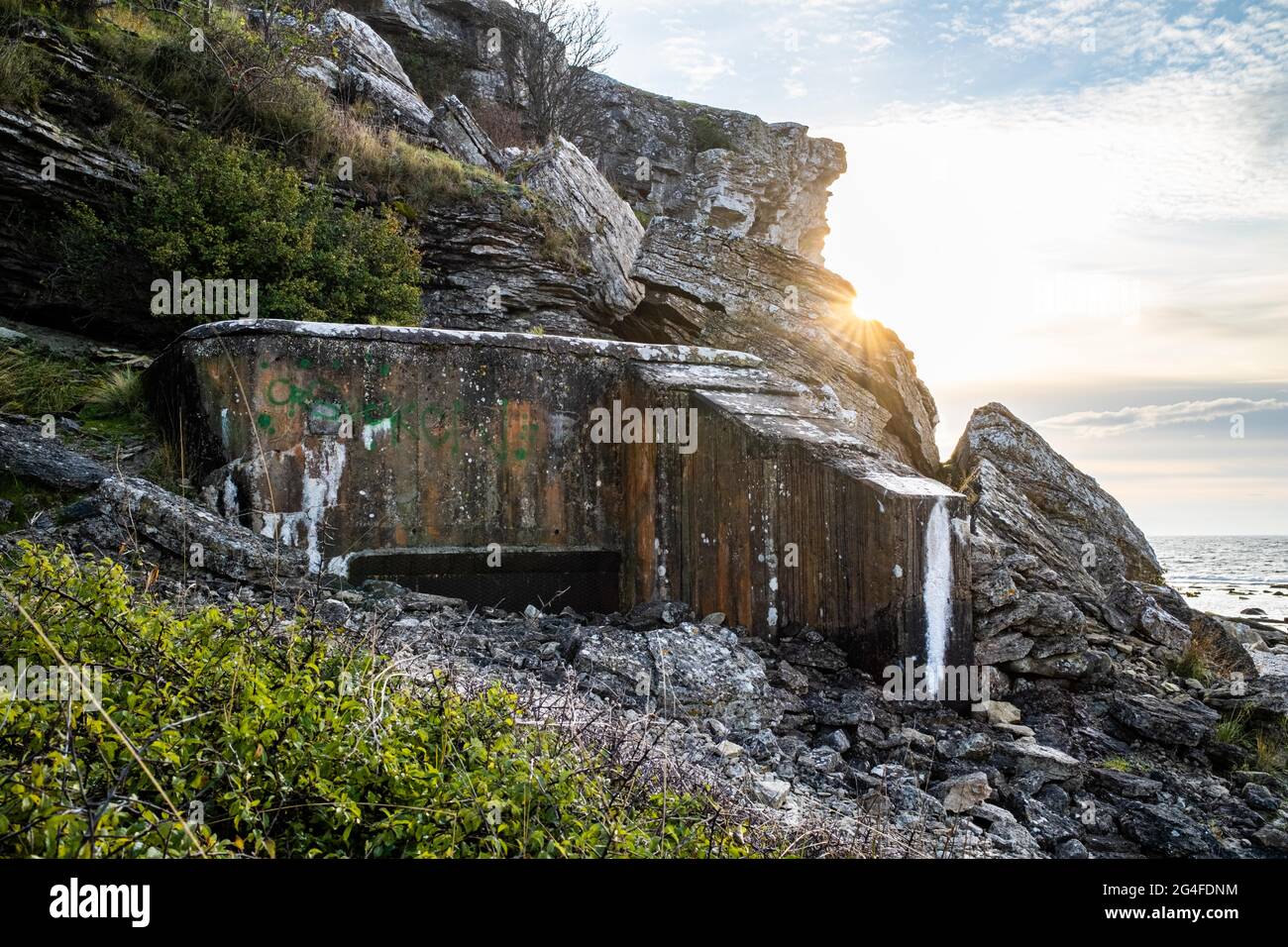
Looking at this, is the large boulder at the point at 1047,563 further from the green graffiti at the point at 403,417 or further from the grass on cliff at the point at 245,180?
the grass on cliff at the point at 245,180

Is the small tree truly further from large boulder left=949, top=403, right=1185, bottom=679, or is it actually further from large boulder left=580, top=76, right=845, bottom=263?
large boulder left=949, top=403, right=1185, bottom=679

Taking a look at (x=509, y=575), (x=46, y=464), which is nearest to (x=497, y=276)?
(x=509, y=575)

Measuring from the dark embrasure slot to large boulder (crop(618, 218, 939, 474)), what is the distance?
4.61m

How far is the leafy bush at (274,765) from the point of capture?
2326 millimetres

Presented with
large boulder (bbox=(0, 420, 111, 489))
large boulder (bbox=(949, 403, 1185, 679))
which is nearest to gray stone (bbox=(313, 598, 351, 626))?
large boulder (bbox=(0, 420, 111, 489))

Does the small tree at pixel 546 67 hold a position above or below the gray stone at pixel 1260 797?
above

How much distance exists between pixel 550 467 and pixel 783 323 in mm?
5508

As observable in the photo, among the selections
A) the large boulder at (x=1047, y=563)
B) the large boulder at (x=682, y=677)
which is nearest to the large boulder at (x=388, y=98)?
the large boulder at (x=1047, y=563)

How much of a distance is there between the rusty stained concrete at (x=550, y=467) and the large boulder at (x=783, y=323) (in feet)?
12.9

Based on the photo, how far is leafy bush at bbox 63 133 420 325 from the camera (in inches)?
340

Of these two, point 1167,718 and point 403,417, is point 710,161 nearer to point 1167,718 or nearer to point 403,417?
point 403,417

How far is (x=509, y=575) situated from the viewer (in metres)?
6.74

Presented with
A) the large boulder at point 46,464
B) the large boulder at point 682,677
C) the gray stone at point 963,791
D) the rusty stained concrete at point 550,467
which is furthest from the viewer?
the large boulder at point 46,464
